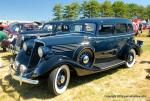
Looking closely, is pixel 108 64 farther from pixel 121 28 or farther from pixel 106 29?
pixel 121 28

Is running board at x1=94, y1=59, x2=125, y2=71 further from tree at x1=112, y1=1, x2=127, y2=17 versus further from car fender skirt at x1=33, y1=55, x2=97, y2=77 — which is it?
tree at x1=112, y1=1, x2=127, y2=17

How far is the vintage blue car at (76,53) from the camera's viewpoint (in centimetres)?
605

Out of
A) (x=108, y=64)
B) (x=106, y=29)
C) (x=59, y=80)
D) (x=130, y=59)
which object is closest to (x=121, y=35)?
(x=106, y=29)

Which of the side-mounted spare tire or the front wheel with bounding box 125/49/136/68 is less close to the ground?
the side-mounted spare tire

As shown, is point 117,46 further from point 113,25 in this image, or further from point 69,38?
point 69,38

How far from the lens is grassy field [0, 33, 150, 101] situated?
6.09 metres

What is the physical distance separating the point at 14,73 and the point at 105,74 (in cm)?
311

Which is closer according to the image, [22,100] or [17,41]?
[22,100]

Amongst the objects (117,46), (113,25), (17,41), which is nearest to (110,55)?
(117,46)

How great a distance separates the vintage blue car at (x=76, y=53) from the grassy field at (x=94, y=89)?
39 cm

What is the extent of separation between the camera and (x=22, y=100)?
5949mm

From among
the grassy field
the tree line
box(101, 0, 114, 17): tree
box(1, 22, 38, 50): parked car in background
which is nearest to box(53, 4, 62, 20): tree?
the tree line

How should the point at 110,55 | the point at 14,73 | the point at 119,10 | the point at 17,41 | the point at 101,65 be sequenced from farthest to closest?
the point at 119,10 < the point at 17,41 < the point at 110,55 < the point at 101,65 < the point at 14,73

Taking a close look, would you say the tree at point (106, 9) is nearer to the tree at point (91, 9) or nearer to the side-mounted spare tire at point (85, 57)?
the tree at point (91, 9)
